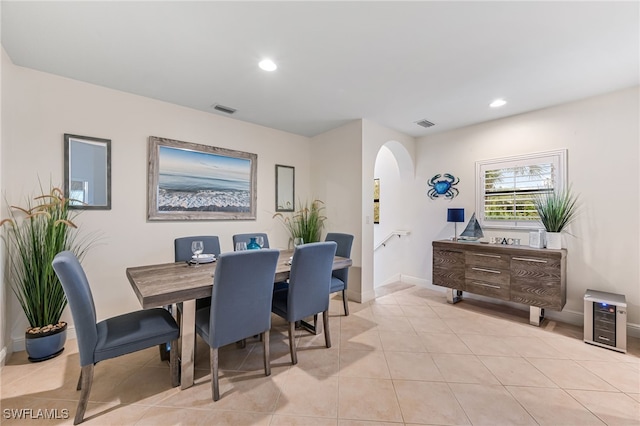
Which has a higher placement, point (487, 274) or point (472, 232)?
point (472, 232)

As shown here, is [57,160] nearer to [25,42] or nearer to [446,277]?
[25,42]

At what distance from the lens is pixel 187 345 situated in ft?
6.14

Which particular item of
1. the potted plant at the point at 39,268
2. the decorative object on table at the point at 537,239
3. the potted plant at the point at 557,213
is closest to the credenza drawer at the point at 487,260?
the decorative object on table at the point at 537,239

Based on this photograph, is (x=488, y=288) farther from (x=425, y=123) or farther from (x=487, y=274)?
(x=425, y=123)

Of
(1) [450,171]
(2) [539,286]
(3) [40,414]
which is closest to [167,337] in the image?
(3) [40,414]

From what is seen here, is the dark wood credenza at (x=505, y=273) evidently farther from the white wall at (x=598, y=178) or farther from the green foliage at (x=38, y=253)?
the green foliage at (x=38, y=253)

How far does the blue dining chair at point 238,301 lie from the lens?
1744 mm

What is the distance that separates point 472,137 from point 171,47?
13.3 feet

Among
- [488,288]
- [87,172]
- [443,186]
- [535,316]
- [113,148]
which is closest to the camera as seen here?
[87,172]

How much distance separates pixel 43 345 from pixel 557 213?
5.31 meters

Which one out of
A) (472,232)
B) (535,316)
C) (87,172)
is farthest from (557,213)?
(87,172)

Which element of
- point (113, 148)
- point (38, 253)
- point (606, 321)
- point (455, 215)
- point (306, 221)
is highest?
point (113, 148)

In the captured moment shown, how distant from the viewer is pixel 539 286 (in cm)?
294

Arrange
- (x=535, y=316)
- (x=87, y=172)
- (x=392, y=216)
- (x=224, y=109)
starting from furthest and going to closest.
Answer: (x=392, y=216) < (x=224, y=109) < (x=535, y=316) < (x=87, y=172)
